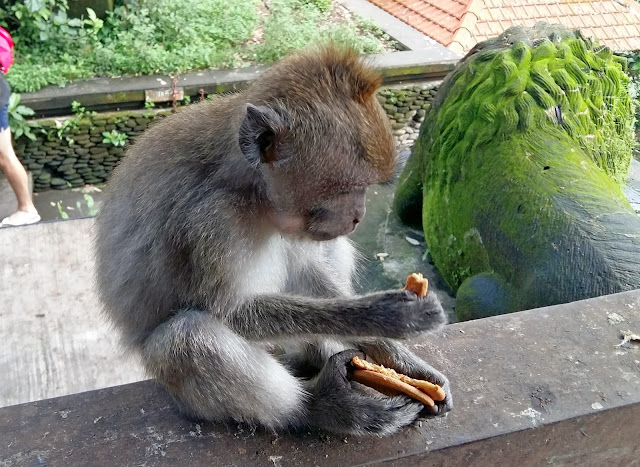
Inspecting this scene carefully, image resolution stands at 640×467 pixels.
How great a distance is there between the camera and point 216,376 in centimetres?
242

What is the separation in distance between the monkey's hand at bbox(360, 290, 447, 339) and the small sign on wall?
6.90 meters

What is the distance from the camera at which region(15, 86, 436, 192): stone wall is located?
28.0ft

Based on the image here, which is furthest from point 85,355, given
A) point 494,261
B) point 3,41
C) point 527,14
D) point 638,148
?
point 527,14

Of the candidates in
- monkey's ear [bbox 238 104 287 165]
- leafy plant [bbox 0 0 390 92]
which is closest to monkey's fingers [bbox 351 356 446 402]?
monkey's ear [bbox 238 104 287 165]

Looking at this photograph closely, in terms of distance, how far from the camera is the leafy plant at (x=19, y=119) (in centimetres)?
805

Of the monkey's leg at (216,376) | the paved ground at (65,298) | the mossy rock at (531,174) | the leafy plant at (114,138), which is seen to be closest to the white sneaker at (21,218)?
the leafy plant at (114,138)

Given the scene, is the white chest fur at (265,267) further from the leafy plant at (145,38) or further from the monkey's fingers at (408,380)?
the leafy plant at (145,38)

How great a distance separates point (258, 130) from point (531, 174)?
2278 millimetres

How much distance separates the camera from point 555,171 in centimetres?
403

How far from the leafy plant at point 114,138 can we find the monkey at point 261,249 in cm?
619

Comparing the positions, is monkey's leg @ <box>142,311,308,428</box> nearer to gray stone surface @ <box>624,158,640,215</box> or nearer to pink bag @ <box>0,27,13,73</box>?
gray stone surface @ <box>624,158,640,215</box>

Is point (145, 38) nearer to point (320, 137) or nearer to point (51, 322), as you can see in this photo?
point (51, 322)

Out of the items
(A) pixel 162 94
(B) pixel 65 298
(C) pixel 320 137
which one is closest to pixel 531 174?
(C) pixel 320 137

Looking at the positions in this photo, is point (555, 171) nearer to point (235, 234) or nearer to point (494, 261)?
point (494, 261)
